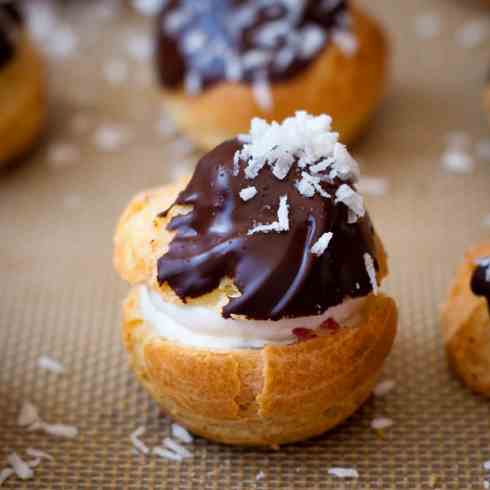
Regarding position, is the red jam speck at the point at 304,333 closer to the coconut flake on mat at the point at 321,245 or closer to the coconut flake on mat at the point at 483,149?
the coconut flake on mat at the point at 321,245

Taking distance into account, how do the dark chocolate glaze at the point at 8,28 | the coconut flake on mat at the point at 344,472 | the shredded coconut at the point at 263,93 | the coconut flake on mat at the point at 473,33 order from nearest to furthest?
the coconut flake on mat at the point at 344,472 < the shredded coconut at the point at 263,93 < the dark chocolate glaze at the point at 8,28 < the coconut flake on mat at the point at 473,33

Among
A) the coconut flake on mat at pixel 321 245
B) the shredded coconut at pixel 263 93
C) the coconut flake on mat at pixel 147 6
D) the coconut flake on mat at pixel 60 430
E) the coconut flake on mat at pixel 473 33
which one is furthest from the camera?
the coconut flake on mat at pixel 473 33

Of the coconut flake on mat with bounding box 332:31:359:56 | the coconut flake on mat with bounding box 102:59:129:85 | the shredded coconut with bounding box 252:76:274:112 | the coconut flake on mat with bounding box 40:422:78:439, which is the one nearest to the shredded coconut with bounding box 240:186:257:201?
the coconut flake on mat with bounding box 40:422:78:439

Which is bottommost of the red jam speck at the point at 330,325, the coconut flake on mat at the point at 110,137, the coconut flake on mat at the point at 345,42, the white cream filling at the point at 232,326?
the coconut flake on mat at the point at 110,137

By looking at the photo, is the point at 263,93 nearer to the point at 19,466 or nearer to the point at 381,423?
the point at 381,423

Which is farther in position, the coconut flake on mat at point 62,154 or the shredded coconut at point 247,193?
the coconut flake on mat at point 62,154

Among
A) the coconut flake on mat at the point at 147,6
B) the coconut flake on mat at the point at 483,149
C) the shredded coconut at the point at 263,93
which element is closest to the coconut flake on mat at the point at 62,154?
the coconut flake on mat at the point at 147,6

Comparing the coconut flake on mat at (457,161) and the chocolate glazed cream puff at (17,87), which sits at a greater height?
the chocolate glazed cream puff at (17,87)

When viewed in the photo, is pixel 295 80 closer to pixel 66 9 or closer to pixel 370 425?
pixel 370 425

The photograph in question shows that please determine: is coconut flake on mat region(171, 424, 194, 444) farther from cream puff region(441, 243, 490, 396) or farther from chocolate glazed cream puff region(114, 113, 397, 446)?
cream puff region(441, 243, 490, 396)
